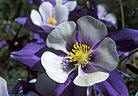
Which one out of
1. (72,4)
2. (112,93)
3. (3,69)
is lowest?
(3,69)

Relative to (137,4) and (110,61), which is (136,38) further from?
(137,4)

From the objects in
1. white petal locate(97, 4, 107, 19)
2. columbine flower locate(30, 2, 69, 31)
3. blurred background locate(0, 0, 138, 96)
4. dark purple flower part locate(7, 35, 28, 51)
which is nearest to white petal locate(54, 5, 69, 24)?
columbine flower locate(30, 2, 69, 31)

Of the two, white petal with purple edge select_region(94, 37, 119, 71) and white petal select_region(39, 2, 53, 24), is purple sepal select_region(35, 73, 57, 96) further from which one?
white petal select_region(39, 2, 53, 24)

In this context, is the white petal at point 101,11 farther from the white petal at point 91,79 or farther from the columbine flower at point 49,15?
the white petal at point 91,79

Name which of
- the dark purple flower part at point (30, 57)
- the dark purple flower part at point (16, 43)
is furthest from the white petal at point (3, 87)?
the dark purple flower part at point (16, 43)

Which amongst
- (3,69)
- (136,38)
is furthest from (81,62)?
(3,69)

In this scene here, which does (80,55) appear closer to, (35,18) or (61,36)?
(61,36)

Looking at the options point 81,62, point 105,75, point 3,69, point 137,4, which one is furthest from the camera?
point 3,69
